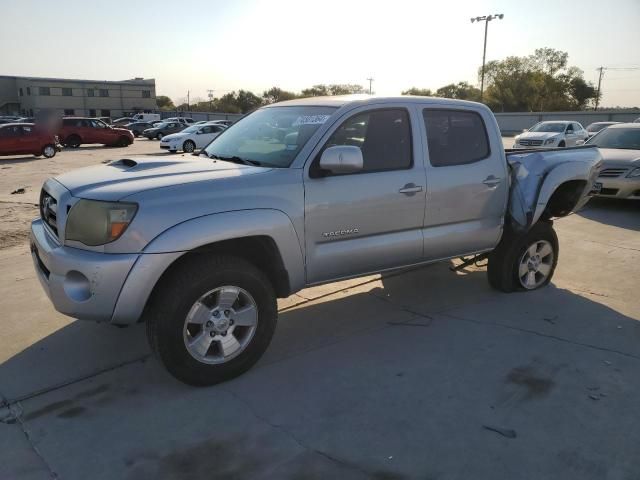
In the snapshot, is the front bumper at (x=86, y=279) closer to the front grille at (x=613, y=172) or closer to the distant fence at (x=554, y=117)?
the front grille at (x=613, y=172)

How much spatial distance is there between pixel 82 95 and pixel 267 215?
88979mm

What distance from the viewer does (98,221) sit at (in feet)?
10.5

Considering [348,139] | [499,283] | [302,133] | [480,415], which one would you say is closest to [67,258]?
[302,133]

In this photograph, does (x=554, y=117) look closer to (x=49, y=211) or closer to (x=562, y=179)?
(x=562, y=179)

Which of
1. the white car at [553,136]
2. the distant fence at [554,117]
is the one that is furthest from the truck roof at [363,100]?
the distant fence at [554,117]

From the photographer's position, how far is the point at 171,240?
319 centimetres

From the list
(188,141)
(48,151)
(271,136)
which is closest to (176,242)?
(271,136)

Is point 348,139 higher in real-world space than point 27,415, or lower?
higher

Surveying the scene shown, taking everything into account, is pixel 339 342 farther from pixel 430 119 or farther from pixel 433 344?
pixel 430 119

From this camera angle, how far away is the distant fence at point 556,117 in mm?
46938

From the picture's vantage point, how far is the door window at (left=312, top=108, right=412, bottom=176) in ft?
13.3

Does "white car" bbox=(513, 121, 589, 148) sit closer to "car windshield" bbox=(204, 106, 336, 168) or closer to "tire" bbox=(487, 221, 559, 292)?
"tire" bbox=(487, 221, 559, 292)

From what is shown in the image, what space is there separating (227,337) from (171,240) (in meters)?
0.81

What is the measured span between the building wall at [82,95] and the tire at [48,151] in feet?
A: 198
